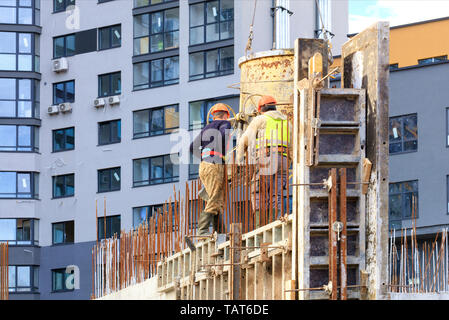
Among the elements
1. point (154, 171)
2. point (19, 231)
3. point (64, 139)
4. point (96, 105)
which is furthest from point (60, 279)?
point (96, 105)

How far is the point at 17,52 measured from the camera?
2343 inches

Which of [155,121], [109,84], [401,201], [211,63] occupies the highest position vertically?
[211,63]

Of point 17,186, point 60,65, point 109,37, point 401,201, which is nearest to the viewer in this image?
point 401,201

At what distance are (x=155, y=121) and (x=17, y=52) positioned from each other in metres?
9.67

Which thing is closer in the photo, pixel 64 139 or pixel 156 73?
pixel 156 73

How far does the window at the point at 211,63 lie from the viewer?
53.6 metres

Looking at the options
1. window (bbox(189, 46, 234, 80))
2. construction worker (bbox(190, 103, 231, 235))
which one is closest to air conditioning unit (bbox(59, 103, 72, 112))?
window (bbox(189, 46, 234, 80))

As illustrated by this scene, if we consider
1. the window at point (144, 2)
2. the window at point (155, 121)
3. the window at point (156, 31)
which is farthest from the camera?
the window at point (144, 2)

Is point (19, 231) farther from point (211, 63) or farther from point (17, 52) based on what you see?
point (211, 63)

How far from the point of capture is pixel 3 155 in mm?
59281

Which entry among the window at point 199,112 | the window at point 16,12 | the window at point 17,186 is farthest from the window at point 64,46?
the window at point 199,112

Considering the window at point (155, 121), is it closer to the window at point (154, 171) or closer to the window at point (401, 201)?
the window at point (154, 171)

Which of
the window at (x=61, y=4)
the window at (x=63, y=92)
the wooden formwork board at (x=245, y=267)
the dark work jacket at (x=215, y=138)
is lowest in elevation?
the wooden formwork board at (x=245, y=267)

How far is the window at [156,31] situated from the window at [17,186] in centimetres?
972
